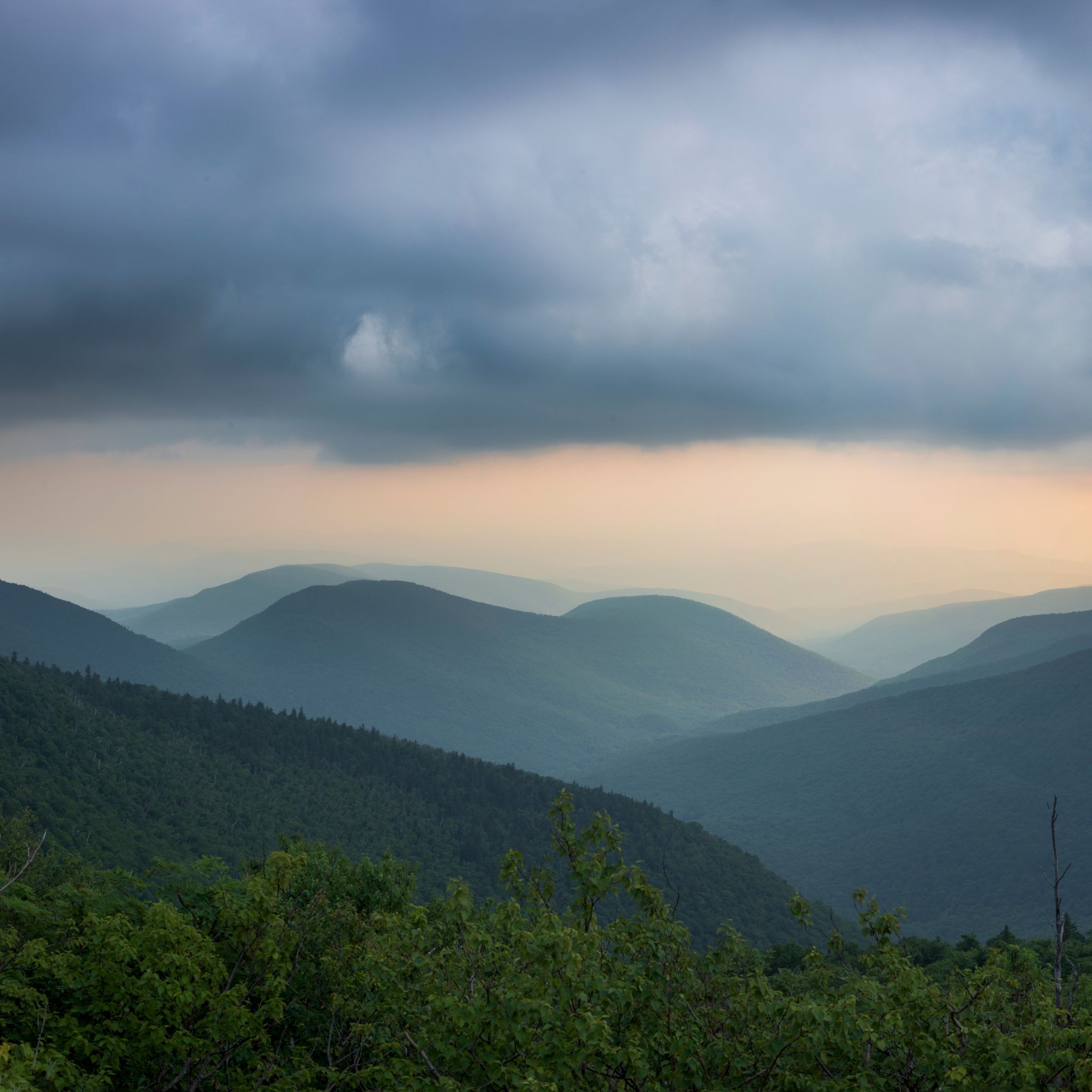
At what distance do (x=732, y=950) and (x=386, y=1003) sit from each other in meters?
7.59

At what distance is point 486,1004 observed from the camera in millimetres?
15258

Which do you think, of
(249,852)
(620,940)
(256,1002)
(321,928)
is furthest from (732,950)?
(249,852)

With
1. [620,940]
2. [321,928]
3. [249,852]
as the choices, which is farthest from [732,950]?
[249,852]

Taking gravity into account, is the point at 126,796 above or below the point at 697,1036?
below

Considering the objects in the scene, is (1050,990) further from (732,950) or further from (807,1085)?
(807,1085)

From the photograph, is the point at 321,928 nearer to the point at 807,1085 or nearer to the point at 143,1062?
the point at 143,1062

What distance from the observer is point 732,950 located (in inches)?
→ 790

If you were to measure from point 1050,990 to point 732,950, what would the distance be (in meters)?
15.3

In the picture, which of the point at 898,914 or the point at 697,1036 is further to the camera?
the point at 898,914

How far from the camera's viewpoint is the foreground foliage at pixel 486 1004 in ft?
48.8

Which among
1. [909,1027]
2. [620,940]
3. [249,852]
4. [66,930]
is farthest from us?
[249,852]

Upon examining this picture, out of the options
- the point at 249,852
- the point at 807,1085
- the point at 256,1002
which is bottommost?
the point at 249,852

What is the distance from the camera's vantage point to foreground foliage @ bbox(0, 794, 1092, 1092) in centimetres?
1486

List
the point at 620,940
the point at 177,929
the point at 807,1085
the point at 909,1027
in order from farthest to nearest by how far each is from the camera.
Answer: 1. the point at 177,929
2. the point at 620,940
3. the point at 909,1027
4. the point at 807,1085
